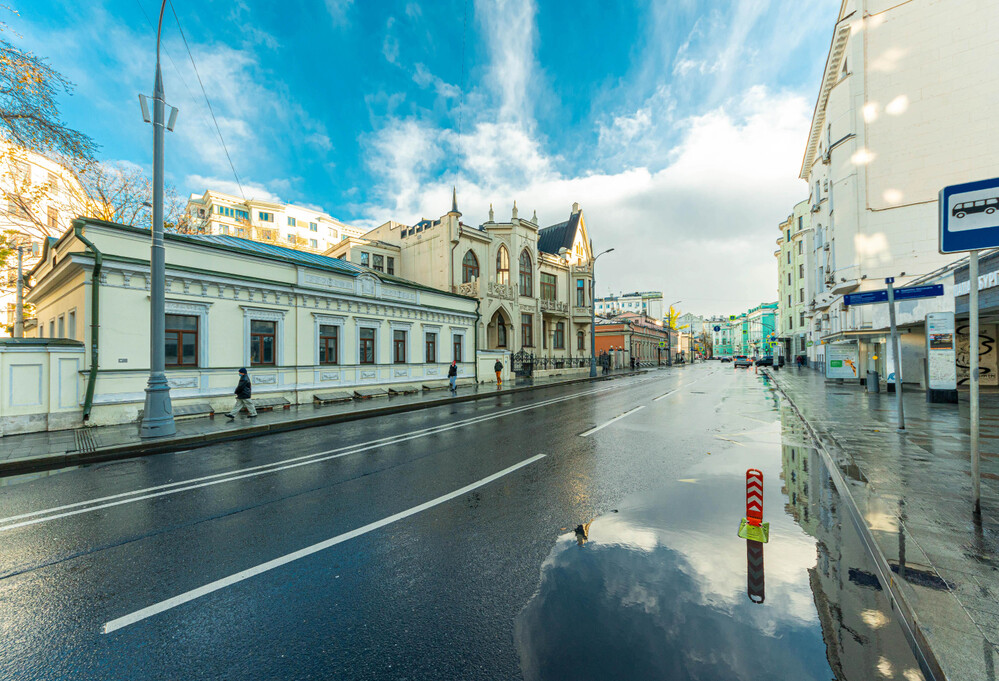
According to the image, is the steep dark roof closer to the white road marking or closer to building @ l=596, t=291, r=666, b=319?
the white road marking

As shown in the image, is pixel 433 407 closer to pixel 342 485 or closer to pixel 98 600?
pixel 342 485

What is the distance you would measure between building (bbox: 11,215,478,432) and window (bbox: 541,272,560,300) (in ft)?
60.9

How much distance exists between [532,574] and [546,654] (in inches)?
39.9

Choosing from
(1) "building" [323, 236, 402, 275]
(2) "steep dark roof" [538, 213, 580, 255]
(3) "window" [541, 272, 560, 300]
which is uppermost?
(2) "steep dark roof" [538, 213, 580, 255]

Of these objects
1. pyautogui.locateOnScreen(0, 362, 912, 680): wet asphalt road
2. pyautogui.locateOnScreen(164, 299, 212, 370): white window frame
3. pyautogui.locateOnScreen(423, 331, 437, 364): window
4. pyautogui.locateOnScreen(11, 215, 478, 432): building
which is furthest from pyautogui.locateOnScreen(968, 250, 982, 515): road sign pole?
pyautogui.locateOnScreen(423, 331, 437, 364): window

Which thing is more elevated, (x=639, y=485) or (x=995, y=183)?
(x=995, y=183)

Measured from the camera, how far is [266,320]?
1592 centimetres

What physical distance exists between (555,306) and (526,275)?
171 inches

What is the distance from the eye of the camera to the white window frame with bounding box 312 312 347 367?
1738 cm

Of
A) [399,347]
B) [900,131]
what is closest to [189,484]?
[399,347]

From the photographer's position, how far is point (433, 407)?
56.2ft

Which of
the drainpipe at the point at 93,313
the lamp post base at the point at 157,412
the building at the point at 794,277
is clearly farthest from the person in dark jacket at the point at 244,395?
the building at the point at 794,277

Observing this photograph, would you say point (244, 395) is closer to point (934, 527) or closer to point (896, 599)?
point (896, 599)

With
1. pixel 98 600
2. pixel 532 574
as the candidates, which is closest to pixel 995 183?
pixel 532 574
